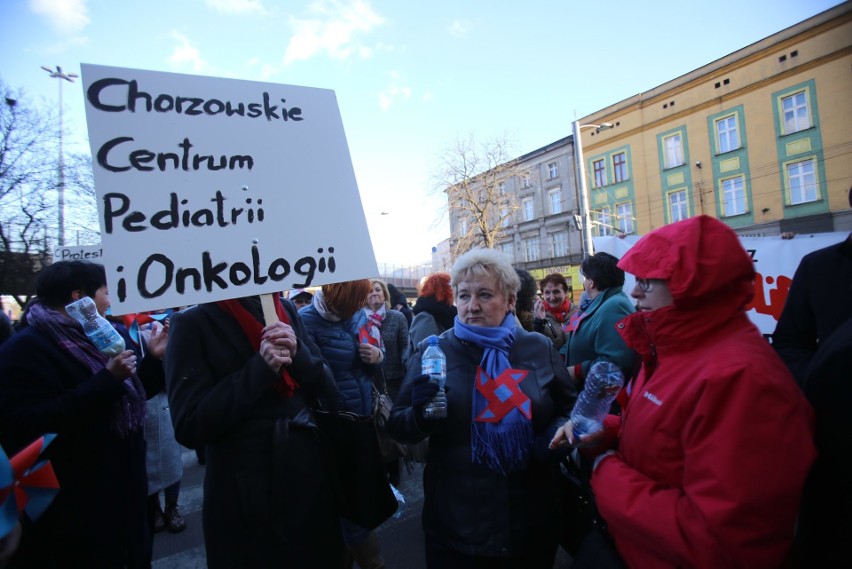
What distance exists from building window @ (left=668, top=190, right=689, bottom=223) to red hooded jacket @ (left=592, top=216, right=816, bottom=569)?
27447 millimetres

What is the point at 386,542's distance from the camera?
3408 mm

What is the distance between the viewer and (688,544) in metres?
1.09

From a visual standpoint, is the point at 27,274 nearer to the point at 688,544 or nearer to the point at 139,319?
the point at 139,319

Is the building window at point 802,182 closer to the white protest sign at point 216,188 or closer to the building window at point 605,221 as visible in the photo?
the building window at point 605,221

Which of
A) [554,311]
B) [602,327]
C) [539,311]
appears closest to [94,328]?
[602,327]

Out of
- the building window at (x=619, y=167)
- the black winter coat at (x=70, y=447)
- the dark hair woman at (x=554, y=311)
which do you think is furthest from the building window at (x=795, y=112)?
the black winter coat at (x=70, y=447)

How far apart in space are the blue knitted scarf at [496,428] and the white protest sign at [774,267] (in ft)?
13.4

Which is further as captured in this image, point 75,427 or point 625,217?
point 625,217

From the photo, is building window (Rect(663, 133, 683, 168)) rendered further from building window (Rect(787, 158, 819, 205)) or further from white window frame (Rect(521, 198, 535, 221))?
white window frame (Rect(521, 198, 535, 221))

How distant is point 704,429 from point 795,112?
28.3 m

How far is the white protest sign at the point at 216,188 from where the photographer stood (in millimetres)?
1503

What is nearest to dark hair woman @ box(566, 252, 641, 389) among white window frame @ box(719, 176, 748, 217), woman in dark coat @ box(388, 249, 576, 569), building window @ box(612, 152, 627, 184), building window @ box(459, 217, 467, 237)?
woman in dark coat @ box(388, 249, 576, 569)

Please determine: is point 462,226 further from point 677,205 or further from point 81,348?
point 81,348

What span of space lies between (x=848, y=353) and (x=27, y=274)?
48.6ft
